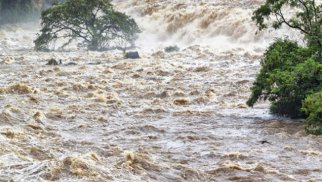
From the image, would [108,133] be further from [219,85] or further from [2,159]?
[219,85]

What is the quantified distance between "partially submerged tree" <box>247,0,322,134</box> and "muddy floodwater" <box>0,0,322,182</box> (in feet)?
1.09

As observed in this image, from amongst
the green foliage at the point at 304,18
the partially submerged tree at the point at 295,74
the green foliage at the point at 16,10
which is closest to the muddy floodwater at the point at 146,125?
the partially submerged tree at the point at 295,74

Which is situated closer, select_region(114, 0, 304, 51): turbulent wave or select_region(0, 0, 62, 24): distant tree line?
select_region(114, 0, 304, 51): turbulent wave

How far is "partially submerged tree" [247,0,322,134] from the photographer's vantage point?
1178cm

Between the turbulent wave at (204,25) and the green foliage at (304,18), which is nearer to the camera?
the green foliage at (304,18)

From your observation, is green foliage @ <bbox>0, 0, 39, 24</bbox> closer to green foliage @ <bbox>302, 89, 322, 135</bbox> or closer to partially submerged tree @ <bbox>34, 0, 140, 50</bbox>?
partially submerged tree @ <bbox>34, 0, 140, 50</bbox>

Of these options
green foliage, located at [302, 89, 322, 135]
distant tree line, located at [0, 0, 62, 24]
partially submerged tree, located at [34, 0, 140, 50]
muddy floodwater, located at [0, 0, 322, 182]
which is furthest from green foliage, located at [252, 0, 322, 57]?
distant tree line, located at [0, 0, 62, 24]

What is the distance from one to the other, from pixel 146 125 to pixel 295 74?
329 cm

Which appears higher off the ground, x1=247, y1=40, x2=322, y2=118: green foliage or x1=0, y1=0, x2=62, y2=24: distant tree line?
x1=0, y1=0, x2=62, y2=24: distant tree line

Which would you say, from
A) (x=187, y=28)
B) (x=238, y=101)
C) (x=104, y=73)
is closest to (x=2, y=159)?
(x=238, y=101)

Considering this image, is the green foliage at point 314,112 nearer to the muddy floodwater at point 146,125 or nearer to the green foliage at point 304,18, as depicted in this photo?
the muddy floodwater at point 146,125

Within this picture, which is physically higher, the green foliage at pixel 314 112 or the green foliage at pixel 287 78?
the green foliage at pixel 287 78

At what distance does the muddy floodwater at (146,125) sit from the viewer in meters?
9.00

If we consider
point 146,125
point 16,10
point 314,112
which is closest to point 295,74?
point 314,112
